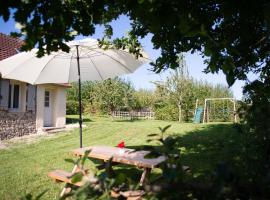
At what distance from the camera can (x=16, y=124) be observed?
16.0m

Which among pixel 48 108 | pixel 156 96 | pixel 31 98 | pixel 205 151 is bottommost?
pixel 205 151

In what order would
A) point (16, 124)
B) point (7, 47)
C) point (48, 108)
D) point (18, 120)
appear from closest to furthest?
point (16, 124) → point (18, 120) → point (7, 47) → point (48, 108)

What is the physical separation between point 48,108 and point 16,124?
3440 millimetres

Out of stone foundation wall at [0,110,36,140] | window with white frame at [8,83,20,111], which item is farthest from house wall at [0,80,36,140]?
window with white frame at [8,83,20,111]

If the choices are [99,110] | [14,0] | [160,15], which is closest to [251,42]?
[160,15]

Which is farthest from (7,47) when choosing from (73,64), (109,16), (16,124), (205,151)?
(109,16)

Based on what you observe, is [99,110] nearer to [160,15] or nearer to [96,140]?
[96,140]

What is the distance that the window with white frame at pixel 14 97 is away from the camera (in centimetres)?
1593

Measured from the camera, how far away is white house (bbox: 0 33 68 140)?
50.4 feet

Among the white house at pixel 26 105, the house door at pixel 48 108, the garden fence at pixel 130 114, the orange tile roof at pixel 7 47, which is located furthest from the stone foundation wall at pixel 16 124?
the garden fence at pixel 130 114

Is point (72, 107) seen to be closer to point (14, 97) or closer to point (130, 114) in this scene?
point (130, 114)

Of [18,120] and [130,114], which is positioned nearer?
[18,120]

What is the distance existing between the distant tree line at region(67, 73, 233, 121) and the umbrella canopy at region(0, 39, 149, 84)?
746 inches

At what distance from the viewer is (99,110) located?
35000 mm
